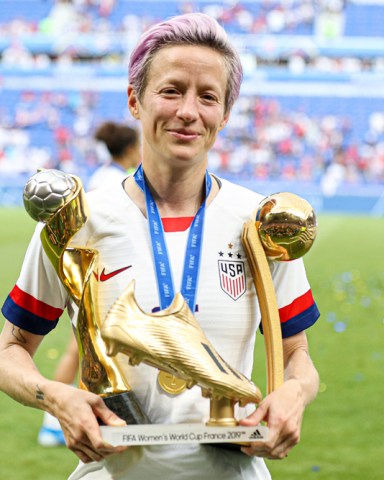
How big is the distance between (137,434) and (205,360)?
168mm

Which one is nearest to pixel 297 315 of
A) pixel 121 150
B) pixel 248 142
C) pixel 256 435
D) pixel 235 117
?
pixel 256 435

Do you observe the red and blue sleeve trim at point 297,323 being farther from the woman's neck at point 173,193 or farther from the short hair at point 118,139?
the short hair at point 118,139

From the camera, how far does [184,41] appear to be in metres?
1.69

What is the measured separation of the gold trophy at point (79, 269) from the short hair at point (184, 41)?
0.27 meters

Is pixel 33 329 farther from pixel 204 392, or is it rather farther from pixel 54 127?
pixel 54 127

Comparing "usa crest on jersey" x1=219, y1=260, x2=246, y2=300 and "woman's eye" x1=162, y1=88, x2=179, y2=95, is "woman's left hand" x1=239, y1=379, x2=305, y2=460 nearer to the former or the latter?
"usa crest on jersey" x1=219, y1=260, x2=246, y2=300

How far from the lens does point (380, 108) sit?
2764 centimetres

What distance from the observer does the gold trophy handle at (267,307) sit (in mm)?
1697

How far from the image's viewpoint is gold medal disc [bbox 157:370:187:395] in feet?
5.49

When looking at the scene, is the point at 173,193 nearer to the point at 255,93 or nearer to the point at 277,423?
the point at 277,423

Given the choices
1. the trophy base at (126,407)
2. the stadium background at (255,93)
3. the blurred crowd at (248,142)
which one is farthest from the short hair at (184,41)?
the blurred crowd at (248,142)

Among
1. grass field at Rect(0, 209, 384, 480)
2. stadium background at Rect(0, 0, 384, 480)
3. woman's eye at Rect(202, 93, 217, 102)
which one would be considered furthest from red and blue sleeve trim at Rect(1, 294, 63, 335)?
stadium background at Rect(0, 0, 384, 480)

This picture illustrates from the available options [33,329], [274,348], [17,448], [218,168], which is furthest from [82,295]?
[218,168]

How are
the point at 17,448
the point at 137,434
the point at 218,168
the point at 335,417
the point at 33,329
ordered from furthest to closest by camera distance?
the point at 218,168 < the point at 335,417 < the point at 17,448 < the point at 33,329 < the point at 137,434
